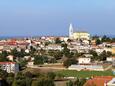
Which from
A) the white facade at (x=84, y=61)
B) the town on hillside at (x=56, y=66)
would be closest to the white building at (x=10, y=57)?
the town on hillside at (x=56, y=66)

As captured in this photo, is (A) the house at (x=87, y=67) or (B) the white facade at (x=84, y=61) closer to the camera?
(A) the house at (x=87, y=67)

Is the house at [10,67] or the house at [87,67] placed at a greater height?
the house at [10,67]

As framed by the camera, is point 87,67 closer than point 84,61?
Yes

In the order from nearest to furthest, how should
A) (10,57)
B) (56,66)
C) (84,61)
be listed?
1. (56,66)
2. (84,61)
3. (10,57)

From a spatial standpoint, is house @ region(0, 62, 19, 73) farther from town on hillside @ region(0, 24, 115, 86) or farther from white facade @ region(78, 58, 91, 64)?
white facade @ region(78, 58, 91, 64)

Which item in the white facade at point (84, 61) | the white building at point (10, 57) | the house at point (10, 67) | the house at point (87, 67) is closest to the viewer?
the house at point (10, 67)

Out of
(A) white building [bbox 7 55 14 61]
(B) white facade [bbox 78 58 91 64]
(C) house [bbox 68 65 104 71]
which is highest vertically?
(A) white building [bbox 7 55 14 61]

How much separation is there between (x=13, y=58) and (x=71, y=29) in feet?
96.6

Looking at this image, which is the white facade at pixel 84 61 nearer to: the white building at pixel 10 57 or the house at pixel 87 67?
the house at pixel 87 67

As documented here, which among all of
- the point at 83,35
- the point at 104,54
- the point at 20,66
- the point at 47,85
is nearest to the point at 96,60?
the point at 104,54

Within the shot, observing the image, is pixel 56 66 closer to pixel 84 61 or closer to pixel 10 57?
pixel 84 61

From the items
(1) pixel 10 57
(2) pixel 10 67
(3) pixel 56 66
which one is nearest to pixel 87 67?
(3) pixel 56 66

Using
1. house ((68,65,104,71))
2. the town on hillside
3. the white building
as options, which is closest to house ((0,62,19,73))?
the town on hillside

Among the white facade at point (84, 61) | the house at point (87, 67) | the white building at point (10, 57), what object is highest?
the white building at point (10, 57)
